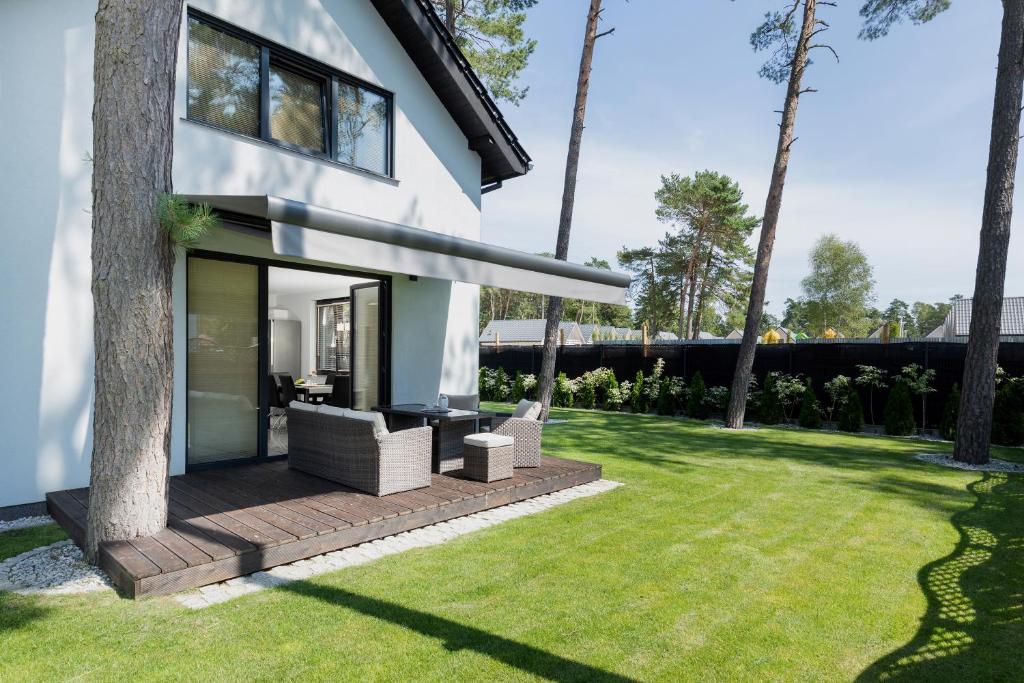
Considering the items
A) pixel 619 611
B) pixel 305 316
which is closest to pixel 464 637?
pixel 619 611

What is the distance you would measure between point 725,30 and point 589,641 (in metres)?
20.3

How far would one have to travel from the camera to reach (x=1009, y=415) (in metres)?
13.9

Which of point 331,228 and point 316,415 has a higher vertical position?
point 331,228

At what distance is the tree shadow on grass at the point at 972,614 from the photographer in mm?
3812

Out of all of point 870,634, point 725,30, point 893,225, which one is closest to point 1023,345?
point 725,30

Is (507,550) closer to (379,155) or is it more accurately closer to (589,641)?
(589,641)

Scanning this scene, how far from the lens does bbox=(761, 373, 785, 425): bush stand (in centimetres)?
1780

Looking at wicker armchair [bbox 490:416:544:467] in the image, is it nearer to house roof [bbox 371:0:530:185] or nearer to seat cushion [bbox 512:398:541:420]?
seat cushion [bbox 512:398:541:420]

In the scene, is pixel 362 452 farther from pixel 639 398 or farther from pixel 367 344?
pixel 639 398

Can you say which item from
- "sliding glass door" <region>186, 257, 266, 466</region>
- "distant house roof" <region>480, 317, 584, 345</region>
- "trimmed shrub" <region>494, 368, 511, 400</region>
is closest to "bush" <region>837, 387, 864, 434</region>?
"trimmed shrub" <region>494, 368, 511, 400</region>

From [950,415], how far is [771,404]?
4.51 m

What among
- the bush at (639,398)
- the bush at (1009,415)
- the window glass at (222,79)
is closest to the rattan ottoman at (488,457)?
the window glass at (222,79)

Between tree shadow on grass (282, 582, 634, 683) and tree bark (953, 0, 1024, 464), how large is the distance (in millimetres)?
11688

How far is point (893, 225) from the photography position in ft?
163
